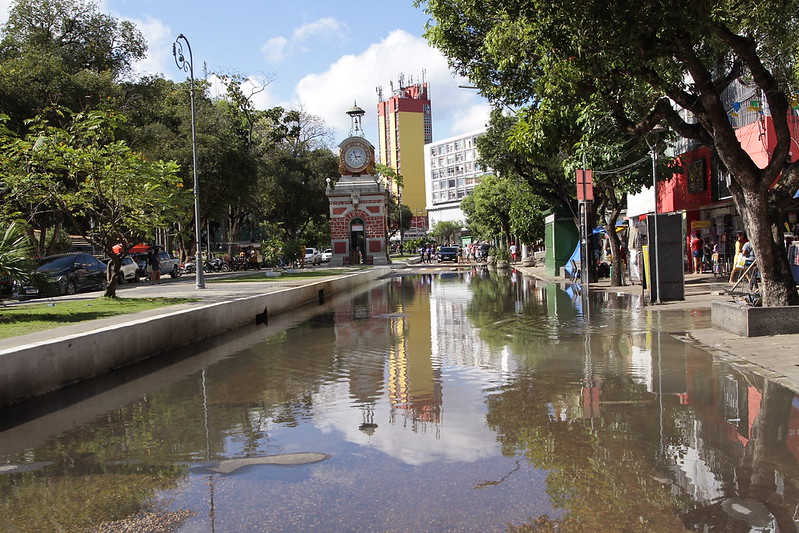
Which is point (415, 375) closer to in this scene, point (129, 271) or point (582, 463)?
point (582, 463)

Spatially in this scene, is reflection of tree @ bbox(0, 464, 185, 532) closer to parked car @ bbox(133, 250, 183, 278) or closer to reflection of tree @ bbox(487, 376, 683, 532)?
reflection of tree @ bbox(487, 376, 683, 532)

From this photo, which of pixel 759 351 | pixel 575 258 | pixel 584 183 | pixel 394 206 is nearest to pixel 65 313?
pixel 759 351

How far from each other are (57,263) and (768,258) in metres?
23.1

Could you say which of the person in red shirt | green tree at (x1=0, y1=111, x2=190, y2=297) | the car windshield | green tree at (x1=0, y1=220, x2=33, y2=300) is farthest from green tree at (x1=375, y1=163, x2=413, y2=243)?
green tree at (x1=0, y1=220, x2=33, y2=300)

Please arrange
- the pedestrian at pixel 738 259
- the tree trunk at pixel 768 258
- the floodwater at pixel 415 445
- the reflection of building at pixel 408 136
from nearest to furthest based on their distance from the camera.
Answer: the floodwater at pixel 415 445, the tree trunk at pixel 768 258, the pedestrian at pixel 738 259, the reflection of building at pixel 408 136

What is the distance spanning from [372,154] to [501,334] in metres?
44.9

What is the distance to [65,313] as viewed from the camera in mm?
14422

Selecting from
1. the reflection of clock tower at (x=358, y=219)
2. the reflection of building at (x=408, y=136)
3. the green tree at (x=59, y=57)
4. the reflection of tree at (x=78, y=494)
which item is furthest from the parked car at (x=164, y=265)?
the reflection of building at (x=408, y=136)

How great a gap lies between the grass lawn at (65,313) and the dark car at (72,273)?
264 inches

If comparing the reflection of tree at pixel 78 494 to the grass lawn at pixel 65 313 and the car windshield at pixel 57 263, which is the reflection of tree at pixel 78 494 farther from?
the car windshield at pixel 57 263

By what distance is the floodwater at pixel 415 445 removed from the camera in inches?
174

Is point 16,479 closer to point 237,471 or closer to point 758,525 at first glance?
point 237,471

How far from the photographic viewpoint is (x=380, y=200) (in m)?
54.0

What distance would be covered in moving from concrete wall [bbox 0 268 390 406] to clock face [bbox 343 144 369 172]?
39.6 metres
